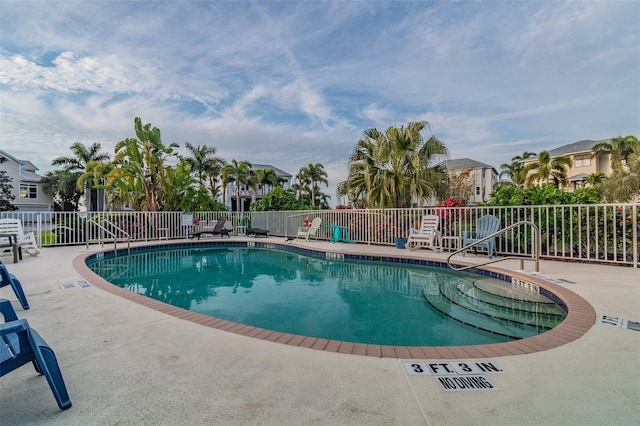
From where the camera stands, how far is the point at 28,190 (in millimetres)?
32750

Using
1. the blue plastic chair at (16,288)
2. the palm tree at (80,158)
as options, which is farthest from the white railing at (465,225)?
the palm tree at (80,158)

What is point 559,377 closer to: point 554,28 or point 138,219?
point 554,28

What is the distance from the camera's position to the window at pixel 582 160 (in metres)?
33.5

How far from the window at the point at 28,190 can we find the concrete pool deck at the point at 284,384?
4061 cm

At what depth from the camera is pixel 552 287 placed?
15.0 ft

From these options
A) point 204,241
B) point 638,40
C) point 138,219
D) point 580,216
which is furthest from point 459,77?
point 138,219

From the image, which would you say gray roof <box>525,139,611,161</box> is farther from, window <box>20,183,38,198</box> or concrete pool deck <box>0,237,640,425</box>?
window <box>20,183,38,198</box>

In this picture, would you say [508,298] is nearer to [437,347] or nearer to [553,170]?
[437,347]

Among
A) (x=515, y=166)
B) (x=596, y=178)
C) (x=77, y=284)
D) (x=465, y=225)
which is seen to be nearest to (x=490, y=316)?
(x=465, y=225)

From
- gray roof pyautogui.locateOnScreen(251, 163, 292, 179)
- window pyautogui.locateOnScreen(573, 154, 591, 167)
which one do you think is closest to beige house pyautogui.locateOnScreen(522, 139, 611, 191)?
window pyautogui.locateOnScreen(573, 154, 591, 167)

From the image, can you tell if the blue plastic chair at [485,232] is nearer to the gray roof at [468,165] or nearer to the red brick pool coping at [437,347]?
the red brick pool coping at [437,347]

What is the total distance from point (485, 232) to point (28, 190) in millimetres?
43149

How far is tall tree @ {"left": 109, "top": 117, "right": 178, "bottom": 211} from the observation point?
13.4 metres

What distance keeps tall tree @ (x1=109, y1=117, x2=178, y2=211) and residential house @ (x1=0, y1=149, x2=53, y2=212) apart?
1018 inches
